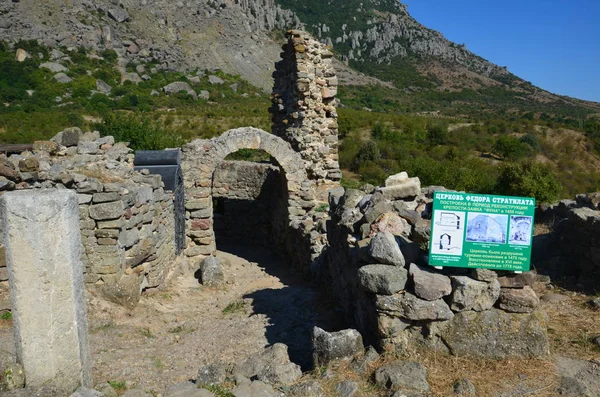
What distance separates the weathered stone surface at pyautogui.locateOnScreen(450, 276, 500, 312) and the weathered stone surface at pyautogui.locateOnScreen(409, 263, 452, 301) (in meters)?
0.08

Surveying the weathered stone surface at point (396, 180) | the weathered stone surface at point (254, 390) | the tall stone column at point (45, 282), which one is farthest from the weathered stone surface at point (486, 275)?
the tall stone column at point (45, 282)

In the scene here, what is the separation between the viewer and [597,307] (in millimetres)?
5215

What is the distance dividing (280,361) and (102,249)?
344 cm

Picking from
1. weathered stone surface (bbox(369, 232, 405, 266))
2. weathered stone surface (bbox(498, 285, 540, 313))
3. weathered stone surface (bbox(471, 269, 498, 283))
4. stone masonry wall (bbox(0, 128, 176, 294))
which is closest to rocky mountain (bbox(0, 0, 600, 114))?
stone masonry wall (bbox(0, 128, 176, 294))

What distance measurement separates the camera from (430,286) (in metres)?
4.29

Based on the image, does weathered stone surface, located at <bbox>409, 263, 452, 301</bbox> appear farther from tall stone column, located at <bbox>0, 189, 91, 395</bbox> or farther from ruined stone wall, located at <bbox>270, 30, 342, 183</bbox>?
ruined stone wall, located at <bbox>270, 30, 342, 183</bbox>

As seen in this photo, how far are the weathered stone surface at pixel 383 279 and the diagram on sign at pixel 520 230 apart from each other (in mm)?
1039

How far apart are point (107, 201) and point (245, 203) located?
7236mm

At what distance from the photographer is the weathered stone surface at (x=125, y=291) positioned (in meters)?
6.60

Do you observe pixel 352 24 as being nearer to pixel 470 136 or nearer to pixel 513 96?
pixel 513 96

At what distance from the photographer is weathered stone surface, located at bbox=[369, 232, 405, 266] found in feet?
14.7

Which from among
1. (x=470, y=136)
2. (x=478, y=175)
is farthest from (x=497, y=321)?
(x=470, y=136)

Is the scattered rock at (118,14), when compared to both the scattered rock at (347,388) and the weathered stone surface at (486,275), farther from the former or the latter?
the scattered rock at (347,388)

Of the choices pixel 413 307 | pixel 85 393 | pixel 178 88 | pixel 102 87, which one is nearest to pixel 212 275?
pixel 85 393
